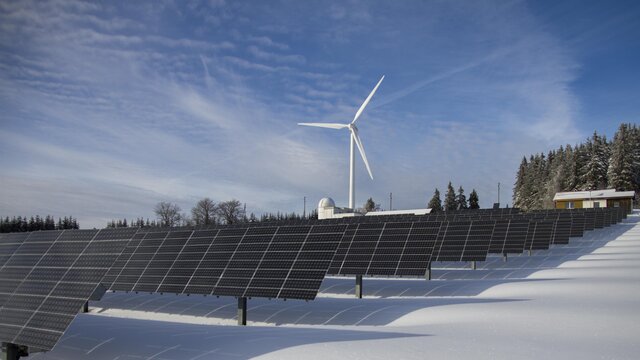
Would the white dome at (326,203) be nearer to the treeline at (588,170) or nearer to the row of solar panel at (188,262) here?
the row of solar panel at (188,262)

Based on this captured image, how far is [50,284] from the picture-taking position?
14414 mm

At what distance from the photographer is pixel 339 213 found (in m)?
88.6

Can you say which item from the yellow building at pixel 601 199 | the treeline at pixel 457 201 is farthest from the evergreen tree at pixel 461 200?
the yellow building at pixel 601 199

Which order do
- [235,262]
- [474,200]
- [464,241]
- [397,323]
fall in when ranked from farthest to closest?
[474,200] < [464,241] < [235,262] < [397,323]

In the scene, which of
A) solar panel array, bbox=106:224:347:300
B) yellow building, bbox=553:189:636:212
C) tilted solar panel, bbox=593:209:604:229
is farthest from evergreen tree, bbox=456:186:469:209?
solar panel array, bbox=106:224:347:300

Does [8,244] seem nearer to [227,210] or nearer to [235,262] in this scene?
[235,262]

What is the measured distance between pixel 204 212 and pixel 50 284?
492 feet

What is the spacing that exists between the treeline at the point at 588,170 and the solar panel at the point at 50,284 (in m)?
149

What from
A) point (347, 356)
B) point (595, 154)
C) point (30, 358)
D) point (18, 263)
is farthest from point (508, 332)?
point (595, 154)

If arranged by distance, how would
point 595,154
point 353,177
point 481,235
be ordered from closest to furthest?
point 481,235
point 353,177
point 595,154

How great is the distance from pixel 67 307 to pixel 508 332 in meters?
11.2

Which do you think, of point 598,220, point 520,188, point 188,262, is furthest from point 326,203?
point 520,188

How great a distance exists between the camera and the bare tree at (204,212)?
527 feet

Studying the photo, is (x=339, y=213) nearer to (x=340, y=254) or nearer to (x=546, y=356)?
(x=340, y=254)
